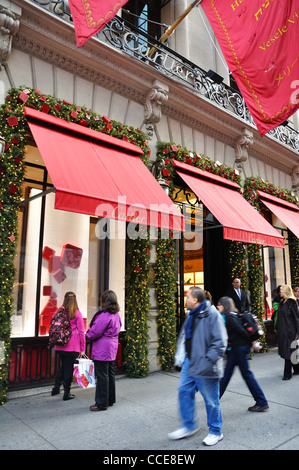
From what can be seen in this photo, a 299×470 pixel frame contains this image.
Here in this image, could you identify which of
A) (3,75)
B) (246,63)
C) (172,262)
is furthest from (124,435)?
(246,63)

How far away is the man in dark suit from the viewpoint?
33.5 ft

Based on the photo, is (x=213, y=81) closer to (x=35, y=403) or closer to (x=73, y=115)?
(x=73, y=115)

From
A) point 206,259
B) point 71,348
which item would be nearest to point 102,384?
point 71,348

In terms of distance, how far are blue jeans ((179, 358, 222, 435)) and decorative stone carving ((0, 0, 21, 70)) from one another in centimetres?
645

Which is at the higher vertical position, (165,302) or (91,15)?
(91,15)

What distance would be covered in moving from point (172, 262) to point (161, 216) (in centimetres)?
249

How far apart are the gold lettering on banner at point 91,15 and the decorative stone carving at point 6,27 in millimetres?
1410

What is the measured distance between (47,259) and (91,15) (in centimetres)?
486

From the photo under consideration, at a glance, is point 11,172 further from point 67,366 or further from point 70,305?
point 67,366

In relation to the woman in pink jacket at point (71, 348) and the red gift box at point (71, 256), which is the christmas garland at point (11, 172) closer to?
the woman in pink jacket at point (71, 348)

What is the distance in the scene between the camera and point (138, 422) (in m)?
5.02

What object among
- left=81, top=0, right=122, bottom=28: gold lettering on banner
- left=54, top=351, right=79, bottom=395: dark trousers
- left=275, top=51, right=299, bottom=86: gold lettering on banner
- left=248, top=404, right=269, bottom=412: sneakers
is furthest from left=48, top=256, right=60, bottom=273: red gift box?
left=275, top=51, right=299, bottom=86: gold lettering on banner
